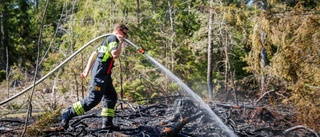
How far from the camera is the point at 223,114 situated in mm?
5652

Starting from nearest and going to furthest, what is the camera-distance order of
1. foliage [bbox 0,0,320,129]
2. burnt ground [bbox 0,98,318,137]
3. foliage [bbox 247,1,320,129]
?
burnt ground [bbox 0,98,318,137] → foliage [bbox 247,1,320,129] → foliage [bbox 0,0,320,129]

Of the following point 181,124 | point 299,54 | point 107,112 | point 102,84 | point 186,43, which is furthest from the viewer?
point 186,43

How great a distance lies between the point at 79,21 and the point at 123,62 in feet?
9.08

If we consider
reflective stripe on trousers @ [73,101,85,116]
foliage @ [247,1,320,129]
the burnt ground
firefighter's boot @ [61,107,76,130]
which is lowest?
the burnt ground

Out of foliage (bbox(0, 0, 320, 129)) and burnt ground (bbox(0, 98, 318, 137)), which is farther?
foliage (bbox(0, 0, 320, 129))

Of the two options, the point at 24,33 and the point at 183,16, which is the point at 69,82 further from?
the point at 24,33

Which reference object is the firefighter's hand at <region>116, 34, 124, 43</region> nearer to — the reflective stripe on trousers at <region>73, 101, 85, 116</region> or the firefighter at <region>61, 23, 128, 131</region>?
the firefighter at <region>61, 23, 128, 131</region>

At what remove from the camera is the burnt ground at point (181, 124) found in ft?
14.9

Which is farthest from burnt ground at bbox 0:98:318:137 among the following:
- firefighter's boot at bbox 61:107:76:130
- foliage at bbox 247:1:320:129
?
foliage at bbox 247:1:320:129

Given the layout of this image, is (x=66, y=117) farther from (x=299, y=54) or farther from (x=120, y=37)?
(x=299, y=54)

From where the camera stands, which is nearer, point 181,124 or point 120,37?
point 181,124

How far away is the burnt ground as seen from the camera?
4555 millimetres

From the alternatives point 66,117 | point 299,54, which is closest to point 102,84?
point 66,117

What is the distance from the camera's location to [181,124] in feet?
14.7
